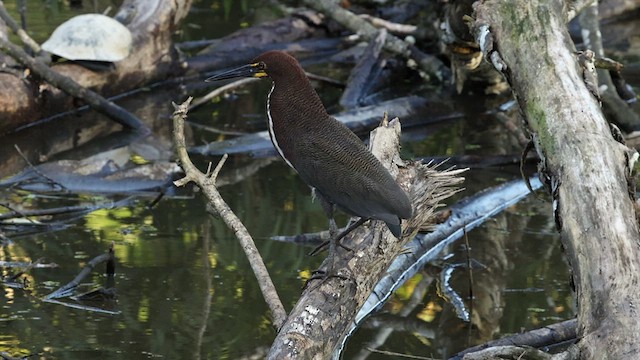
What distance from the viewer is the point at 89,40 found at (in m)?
8.73

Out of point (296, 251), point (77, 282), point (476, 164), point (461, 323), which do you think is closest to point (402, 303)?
point (461, 323)

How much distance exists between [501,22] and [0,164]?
400 cm

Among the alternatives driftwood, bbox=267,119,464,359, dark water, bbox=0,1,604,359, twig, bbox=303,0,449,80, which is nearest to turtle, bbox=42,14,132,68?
dark water, bbox=0,1,604,359

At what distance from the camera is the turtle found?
8664 millimetres

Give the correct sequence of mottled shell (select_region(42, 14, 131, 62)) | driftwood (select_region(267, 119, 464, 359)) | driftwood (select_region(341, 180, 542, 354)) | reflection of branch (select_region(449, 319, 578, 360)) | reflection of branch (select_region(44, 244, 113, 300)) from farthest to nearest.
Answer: mottled shell (select_region(42, 14, 131, 62))
driftwood (select_region(341, 180, 542, 354))
reflection of branch (select_region(44, 244, 113, 300))
reflection of branch (select_region(449, 319, 578, 360))
driftwood (select_region(267, 119, 464, 359))

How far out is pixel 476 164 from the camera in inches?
305

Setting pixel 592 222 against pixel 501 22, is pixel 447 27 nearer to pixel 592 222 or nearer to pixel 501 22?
pixel 501 22

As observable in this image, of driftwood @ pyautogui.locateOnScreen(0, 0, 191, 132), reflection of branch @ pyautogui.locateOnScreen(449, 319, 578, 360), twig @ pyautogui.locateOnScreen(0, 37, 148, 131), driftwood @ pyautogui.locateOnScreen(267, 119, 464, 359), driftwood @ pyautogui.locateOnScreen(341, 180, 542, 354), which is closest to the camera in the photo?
driftwood @ pyautogui.locateOnScreen(267, 119, 464, 359)

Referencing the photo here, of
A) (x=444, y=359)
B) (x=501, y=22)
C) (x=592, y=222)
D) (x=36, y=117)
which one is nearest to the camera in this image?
(x=592, y=222)

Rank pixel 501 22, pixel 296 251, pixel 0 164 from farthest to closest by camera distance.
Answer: pixel 0 164
pixel 296 251
pixel 501 22

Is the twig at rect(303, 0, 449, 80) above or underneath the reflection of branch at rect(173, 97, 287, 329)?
underneath

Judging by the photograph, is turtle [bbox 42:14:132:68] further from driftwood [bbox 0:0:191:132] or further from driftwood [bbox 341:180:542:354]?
driftwood [bbox 341:180:542:354]

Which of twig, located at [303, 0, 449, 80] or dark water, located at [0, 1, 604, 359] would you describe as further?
twig, located at [303, 0, 449, 80]

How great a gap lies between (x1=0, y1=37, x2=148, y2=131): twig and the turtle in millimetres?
302
